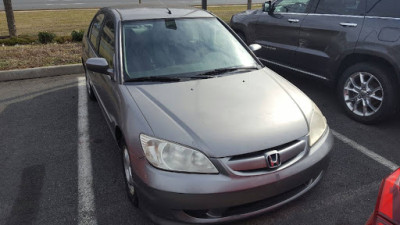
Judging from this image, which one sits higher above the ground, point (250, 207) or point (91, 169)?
point (250, 207)

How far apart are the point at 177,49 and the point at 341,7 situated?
2.58 metres

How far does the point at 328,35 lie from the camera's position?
15.2ft

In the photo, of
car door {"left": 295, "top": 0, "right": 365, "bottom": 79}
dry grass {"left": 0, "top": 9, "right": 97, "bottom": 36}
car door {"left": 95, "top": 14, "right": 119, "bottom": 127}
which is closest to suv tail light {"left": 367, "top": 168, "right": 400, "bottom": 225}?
car door {"left": 95, "top": 14, "right": 119, "bottom": 127}

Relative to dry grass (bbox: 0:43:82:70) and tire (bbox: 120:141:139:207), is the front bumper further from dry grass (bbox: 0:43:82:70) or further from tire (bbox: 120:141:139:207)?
dry grass (bbox: 0:43:82:70)

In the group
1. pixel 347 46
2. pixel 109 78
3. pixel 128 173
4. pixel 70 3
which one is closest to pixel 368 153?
pixel 347 46

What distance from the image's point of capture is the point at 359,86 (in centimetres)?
439

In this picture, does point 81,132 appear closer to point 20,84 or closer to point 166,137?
point 166,137

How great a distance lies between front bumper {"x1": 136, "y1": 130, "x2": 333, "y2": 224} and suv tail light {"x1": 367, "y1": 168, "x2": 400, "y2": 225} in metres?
0.88

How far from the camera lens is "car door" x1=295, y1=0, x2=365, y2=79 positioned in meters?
4.35

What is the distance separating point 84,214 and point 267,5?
4430 mm

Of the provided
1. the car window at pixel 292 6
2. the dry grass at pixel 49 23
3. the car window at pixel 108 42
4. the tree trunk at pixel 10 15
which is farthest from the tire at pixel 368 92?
the dry grass at pixel 49 23

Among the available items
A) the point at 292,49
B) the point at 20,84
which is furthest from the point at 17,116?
the point at 292,49

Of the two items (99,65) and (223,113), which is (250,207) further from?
(99,65)

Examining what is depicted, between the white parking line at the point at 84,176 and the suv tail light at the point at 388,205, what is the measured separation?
6.87ft
